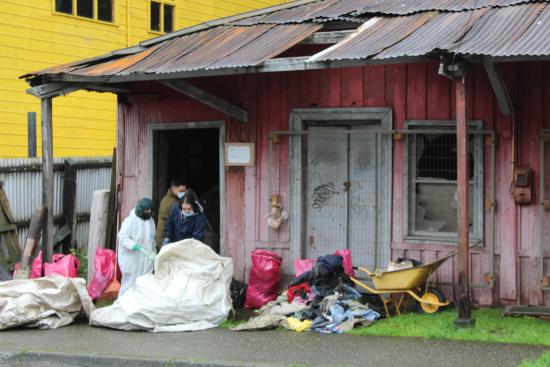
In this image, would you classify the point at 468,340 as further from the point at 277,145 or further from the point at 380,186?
the point at 277,145

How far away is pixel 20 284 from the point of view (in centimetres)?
1065

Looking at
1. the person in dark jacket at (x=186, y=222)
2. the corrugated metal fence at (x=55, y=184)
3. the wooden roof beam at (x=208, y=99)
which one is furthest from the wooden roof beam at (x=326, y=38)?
the corrugated metal fence at (x=55, y=184)

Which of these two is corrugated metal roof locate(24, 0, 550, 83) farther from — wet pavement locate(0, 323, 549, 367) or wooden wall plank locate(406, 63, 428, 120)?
wet pavement locate(0, 323, 549, 367)

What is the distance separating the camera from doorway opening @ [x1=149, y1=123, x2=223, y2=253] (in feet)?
42.8

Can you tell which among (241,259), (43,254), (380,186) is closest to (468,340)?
(380,186)

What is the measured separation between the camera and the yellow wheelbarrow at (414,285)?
9969 mm

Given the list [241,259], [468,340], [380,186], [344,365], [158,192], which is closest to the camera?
[344,365]

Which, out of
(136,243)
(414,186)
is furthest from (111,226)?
(414,186)

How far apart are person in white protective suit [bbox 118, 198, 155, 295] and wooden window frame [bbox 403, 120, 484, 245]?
331cm

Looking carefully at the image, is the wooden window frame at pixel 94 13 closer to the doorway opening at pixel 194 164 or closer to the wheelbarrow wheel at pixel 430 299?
the doorway opening at pixel 194 164

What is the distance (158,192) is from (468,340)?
5908 millimetres

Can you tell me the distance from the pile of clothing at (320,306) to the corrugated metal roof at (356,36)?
2.61 m

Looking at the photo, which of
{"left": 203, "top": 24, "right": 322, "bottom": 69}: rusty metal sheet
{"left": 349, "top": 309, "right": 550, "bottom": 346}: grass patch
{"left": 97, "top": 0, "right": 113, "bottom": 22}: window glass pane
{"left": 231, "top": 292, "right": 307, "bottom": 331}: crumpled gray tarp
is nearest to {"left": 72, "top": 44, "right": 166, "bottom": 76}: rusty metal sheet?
{"left": 203, "top": 24, "right": 322, "bottom": 69}: rusty metal sheet

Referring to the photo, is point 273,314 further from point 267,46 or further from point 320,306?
point 267,46
